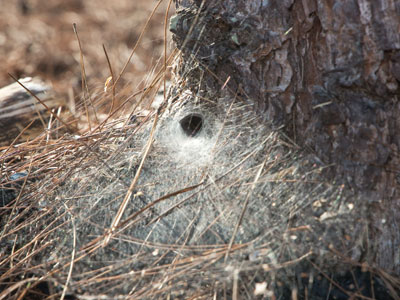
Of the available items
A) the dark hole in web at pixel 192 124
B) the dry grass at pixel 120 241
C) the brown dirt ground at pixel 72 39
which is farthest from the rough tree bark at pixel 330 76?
the brown dirt ground at pixel 72 39

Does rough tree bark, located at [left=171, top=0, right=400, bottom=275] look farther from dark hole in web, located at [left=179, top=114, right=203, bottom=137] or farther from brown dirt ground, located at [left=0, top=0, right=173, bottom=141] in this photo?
brown dirt ground, located at [left=0, top=0, right=173, bottom=141]

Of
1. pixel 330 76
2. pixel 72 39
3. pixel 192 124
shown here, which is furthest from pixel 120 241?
pixel 72 39

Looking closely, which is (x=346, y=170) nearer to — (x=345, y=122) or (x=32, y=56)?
(x=345, y=122)

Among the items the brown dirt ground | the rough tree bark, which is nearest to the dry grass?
the rough tree bark

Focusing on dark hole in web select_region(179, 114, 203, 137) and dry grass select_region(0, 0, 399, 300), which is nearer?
dry grass select_region(0, 0, 399, 300)

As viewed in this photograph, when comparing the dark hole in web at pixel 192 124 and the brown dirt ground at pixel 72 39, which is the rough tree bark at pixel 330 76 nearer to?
the dark hole in web at pixel 192 124

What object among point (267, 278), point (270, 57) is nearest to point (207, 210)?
point (267, 278)
